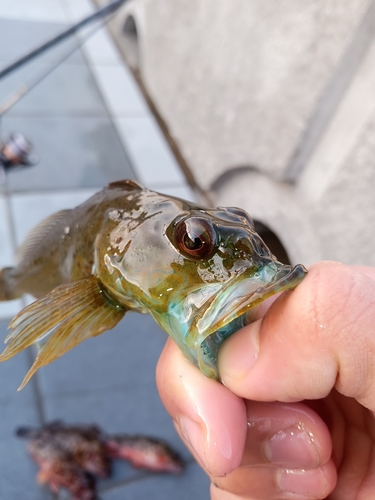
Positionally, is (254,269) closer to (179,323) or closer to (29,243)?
(179,323)

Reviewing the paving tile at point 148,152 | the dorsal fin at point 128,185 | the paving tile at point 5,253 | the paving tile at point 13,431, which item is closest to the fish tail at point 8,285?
the dorsal fin at point 128,185

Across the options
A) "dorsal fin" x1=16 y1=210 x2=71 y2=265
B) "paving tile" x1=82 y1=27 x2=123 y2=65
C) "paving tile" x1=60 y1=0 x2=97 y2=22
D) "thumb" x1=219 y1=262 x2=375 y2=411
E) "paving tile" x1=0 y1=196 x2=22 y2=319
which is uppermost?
"thumb" x1=219 y1=262 x2=375 y2=411

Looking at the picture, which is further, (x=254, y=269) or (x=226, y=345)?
(x=226, y=345)

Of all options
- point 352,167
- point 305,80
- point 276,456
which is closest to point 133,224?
point 276,456

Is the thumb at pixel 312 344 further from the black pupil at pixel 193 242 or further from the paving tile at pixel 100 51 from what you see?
the paving tile at pixel 100 51

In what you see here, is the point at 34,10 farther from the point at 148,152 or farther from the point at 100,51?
the point at 148,152

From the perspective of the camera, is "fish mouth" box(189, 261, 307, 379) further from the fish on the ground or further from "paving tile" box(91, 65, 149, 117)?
"paving tile" box(91, 65, 149, 117)

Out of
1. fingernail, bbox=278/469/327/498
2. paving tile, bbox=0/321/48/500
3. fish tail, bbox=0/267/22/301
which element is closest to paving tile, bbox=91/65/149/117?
paving tile, bbox=0/321/48/500
